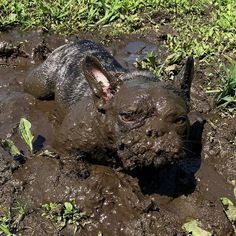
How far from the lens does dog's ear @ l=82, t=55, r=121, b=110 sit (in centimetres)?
511

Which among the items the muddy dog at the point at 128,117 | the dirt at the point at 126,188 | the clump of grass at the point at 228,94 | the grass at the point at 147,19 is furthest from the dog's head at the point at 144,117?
the grass at the point at 147,19

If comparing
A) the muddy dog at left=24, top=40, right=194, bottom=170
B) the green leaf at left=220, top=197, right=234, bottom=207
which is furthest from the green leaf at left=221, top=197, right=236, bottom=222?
the muddy dog at left=24, top=40, right=194, bottom=170

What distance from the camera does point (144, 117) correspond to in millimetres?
4703

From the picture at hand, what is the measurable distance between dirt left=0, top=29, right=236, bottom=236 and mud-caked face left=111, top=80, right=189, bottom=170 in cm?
71

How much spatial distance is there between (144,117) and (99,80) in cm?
73

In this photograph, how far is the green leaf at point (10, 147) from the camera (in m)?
5.79

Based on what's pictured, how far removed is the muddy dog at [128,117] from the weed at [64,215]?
66cm

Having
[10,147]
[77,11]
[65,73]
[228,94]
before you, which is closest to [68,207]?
[10,147]

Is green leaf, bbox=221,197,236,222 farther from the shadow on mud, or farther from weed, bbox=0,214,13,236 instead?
weed, bbox=0,214,13,236

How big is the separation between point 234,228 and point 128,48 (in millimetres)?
3938

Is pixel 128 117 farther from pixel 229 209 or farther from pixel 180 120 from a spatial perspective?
pixel 229 209

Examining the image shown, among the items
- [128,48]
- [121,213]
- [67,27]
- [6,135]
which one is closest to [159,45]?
[128,48]

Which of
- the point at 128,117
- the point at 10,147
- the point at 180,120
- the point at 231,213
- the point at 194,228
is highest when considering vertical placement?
the point at 128,117

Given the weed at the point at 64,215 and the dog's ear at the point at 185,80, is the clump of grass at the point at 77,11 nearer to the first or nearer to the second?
the dog's ear at the point at 185,80
